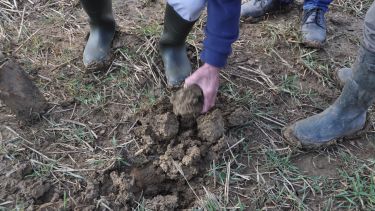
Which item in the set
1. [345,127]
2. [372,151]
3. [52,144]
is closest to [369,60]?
[345,127]

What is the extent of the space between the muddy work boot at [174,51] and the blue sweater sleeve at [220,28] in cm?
38

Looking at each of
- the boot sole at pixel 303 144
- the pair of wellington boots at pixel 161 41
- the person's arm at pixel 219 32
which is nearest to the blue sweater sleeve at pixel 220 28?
the person's arm at pixel 219 32

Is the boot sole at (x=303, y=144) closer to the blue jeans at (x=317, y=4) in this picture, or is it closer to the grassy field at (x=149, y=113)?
the grassy field at (x=149, y=113)

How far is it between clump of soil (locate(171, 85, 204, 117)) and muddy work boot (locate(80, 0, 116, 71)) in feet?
1.88

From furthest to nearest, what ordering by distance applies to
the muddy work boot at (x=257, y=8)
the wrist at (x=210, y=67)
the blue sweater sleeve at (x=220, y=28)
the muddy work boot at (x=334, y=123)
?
1. the muddy work boot at (x=257, y=8)
2. the muddy work boot at (x=334, y=123)
3. the wrist at (x=210, y=67)
4. the blue sweater sleeve at (x=220, y=28)

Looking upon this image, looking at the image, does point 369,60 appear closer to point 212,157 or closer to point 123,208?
point 212,157

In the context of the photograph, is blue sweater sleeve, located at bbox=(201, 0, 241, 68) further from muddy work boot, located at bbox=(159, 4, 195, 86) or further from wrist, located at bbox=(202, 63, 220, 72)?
muddy work boot, located at bbox=(159, 4, 195, 86)

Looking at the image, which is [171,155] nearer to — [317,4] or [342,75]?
[342,75]

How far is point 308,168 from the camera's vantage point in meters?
1.96

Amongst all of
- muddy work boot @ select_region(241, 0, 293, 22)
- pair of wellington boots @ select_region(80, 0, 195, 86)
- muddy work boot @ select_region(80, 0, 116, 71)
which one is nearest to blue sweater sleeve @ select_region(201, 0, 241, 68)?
pair of wellington boots @ select_region(80, 0, 195, 86)

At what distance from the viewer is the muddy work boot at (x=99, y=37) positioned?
89.4 inches

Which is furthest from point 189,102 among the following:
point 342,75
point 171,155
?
point 342,75

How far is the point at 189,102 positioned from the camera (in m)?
1.90

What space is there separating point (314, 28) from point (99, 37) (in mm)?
1252
